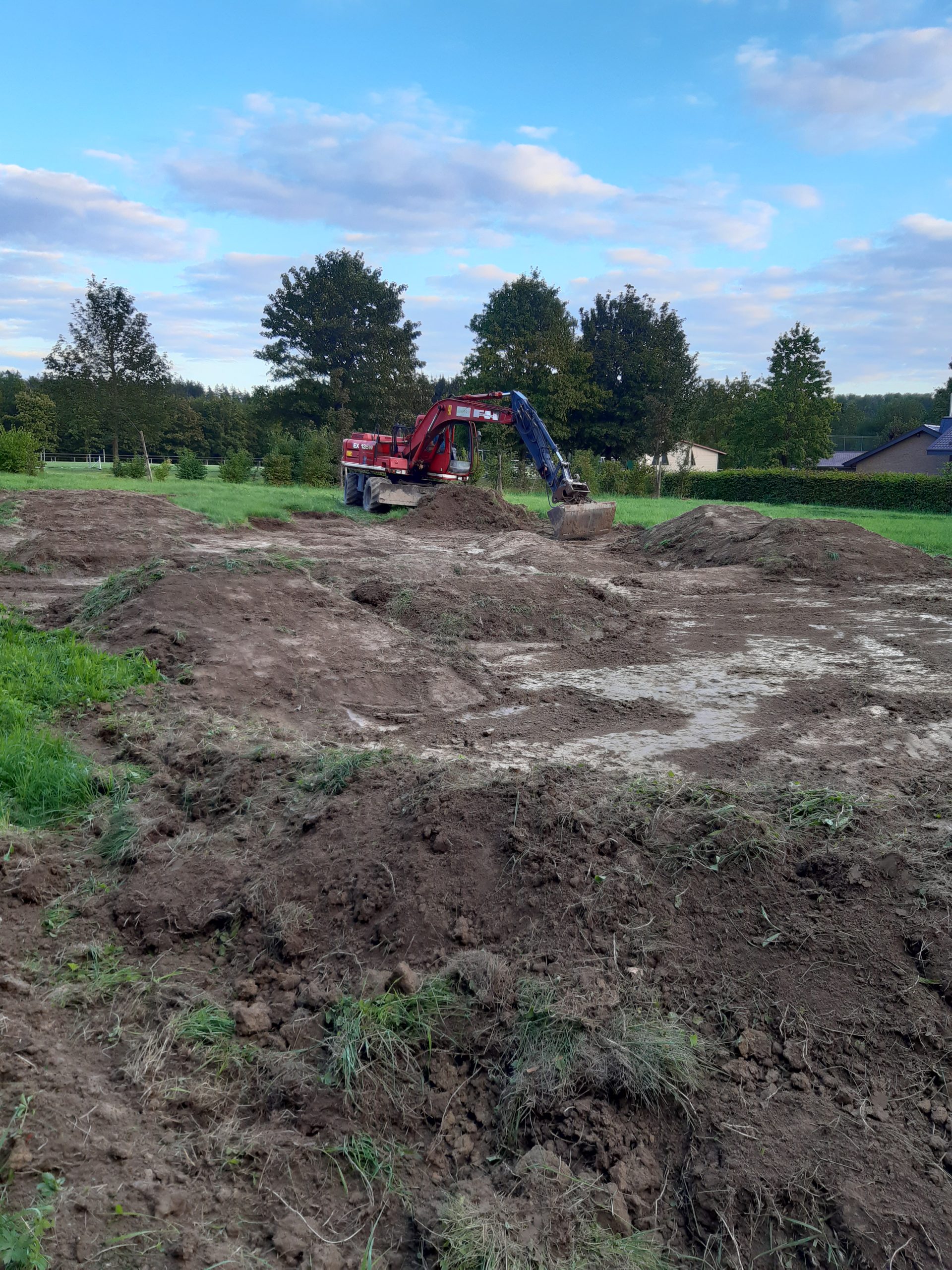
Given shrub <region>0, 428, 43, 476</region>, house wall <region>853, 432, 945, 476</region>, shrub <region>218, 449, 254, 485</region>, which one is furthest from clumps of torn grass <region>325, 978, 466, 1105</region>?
house wall <region>853, 432, 945, 476</region>

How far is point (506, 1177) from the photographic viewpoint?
8.14 ft

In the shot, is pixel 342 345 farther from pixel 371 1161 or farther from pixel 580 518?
pixel 371 1161

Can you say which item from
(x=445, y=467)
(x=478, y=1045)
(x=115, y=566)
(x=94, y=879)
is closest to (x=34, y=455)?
(x=445, y=467)

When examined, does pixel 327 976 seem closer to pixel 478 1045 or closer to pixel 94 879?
pixel 478 1045

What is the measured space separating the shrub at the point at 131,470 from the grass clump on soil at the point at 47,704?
27.5 meters

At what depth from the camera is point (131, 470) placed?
3350 centimetres

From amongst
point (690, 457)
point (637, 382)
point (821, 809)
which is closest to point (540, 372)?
point (637, 382)

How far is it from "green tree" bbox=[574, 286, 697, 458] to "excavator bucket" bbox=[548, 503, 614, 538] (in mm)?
33545

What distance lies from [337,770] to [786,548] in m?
12.2

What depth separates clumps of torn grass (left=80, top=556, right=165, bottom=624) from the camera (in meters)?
8.31

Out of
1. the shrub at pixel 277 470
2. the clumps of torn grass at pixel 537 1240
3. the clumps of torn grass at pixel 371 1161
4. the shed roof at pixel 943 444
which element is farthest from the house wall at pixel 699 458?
the clumps of torn grass at pixel 537 1240

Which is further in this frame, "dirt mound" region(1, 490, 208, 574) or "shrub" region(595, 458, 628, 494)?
"shrub" region(595, 458, 628, 494)

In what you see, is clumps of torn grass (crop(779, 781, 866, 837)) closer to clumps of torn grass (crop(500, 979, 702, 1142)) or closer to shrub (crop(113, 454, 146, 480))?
clumps of torn grass (crop(500, 979, 702, 1142))

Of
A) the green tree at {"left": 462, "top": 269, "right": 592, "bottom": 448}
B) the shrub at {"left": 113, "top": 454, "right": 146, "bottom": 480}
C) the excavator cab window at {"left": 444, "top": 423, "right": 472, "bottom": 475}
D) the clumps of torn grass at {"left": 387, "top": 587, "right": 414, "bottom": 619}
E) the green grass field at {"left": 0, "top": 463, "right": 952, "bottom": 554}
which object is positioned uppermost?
the green tree at {"left": 462, "top": 269, "right": 592, "bottom": 448}
